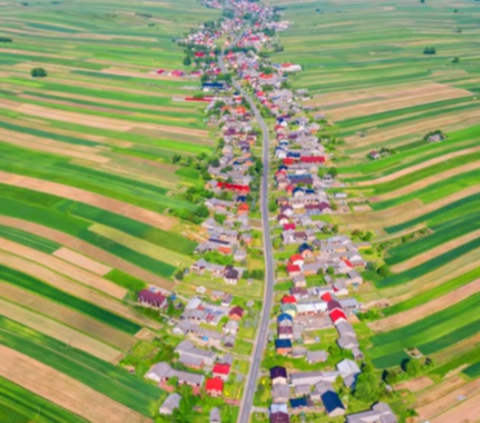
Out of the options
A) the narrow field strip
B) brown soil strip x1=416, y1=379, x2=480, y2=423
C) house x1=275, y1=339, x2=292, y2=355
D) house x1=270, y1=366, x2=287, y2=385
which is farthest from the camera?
the narrow field strip

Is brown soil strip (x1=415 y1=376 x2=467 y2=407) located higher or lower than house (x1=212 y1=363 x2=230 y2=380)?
lower

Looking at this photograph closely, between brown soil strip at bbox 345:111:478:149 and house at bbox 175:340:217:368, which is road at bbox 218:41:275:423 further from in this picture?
brown soil strip at bbox 345:111:478:149

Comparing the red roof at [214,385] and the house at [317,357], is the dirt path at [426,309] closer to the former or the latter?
the house at [317,357]

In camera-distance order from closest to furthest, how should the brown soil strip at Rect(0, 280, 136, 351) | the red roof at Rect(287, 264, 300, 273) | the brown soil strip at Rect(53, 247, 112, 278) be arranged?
the brown soil strip at Rect(0, 280, 136, 351) → the brown soil strip at Rect(53, 247, 112, 278) → the red roof at Rect(287, 264, 300, 273)

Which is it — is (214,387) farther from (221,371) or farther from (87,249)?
(87,249)

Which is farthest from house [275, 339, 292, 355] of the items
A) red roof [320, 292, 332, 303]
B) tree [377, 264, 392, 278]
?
tree [377, 264, 392, 278]

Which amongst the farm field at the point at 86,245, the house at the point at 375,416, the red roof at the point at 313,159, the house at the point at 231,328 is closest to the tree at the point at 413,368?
the house at the point at 375,416
